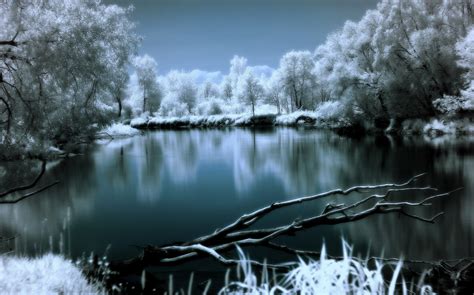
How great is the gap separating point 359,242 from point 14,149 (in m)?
→ 10.5

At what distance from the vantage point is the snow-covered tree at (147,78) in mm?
65000

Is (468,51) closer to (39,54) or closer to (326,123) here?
(326,123)

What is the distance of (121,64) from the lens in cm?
2012

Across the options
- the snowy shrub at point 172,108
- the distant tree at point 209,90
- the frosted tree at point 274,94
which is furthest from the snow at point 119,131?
the distant tree at point 209,90

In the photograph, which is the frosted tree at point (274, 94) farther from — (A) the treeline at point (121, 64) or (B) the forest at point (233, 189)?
(B) the forest at point (233, 189)

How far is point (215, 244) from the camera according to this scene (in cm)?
605

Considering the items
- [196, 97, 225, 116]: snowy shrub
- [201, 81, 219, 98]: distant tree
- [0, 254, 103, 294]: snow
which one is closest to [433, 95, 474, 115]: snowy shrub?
[0, 254, 103, 294]: snow

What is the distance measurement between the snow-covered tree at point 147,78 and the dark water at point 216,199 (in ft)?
153

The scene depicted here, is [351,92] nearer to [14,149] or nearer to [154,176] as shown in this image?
[154,176]

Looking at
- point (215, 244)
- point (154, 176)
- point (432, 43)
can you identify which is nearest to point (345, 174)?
point (154, 176)

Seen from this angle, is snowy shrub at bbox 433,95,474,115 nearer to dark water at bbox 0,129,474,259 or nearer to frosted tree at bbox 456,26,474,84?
frosted tree at bbox 456,26,474,84

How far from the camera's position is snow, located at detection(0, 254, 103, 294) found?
3.69 metres

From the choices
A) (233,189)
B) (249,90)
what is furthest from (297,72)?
(233,189)

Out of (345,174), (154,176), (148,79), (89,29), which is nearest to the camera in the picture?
(89,29)
